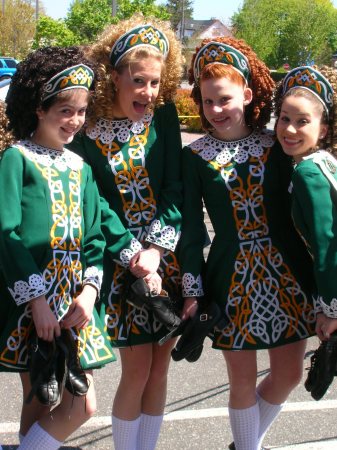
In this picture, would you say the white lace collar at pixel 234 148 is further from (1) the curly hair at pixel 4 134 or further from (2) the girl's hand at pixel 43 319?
(2) the girl's hand at pixel 43 319

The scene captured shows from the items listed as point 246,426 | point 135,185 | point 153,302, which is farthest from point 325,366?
point 135,185

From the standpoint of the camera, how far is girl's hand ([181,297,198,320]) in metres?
2.59

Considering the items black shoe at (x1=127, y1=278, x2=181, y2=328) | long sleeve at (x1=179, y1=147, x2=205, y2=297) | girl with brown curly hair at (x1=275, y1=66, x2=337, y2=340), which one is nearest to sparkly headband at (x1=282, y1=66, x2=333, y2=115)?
girl with brown curly hair at (x1=275, y1=66, x2=337, y2=340)

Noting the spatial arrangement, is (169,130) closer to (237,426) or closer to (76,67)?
(76,67)

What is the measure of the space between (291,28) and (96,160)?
61272 millimetres

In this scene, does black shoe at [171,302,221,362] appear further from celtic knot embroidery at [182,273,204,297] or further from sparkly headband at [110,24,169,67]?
sparkly headband at [110,24,169,67]

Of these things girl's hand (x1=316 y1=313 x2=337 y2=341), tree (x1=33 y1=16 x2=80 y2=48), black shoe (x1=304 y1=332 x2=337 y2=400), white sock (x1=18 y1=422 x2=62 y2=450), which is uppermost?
girl's hand (x1=316 y1=313 x2=337 y2=341)

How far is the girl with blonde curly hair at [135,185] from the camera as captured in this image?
2.55 meters

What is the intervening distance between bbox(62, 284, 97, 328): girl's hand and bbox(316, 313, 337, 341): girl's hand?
35.3 inches

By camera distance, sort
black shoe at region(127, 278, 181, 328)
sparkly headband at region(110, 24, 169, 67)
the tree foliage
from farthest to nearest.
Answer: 1. the tree foliage
2. sparkly headband at region(110, 24, 169, 67)
3. black shoe at region(127, 278, 181, 328)

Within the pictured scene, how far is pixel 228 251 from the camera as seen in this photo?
2.60 m

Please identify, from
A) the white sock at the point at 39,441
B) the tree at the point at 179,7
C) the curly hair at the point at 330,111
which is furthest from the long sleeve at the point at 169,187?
the tree at the point at 179,7

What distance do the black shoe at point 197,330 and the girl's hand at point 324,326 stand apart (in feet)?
1.32

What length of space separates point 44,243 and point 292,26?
61752 millimetres
